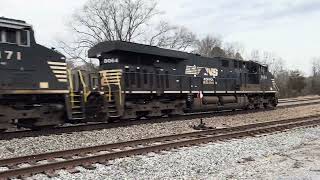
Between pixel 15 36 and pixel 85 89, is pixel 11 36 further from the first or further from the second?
pixel 85 89

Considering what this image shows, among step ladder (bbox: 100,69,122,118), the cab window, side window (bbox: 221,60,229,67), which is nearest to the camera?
the cab window

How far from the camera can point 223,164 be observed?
29.3ft

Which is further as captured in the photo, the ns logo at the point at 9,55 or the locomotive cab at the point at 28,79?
the locomotive cab at the point at 28,79

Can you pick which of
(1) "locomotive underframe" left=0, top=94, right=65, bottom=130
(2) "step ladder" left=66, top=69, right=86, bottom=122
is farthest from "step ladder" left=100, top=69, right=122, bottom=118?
(1) "locomotive underframe" left=0, top=94, right=65, bottom=130

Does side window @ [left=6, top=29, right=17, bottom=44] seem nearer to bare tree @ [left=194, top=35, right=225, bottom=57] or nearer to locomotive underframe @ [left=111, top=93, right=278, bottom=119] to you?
locomotive underframe @ [left=111, top=93, right=278, bottom=119]

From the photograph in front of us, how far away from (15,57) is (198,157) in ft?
20.8

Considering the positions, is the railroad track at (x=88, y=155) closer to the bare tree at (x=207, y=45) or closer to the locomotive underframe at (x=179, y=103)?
the locomotive underframe at (x=179, y=103)

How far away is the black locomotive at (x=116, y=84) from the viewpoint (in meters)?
12.5

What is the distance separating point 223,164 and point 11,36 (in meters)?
7.29

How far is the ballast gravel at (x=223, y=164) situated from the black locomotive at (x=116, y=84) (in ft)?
16.5

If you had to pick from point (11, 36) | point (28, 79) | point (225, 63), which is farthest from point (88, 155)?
point (225, 63)

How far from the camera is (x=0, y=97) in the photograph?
1221 cm

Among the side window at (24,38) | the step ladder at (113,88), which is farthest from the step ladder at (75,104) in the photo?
the side window at (24,38)

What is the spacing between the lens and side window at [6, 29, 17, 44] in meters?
12.2
